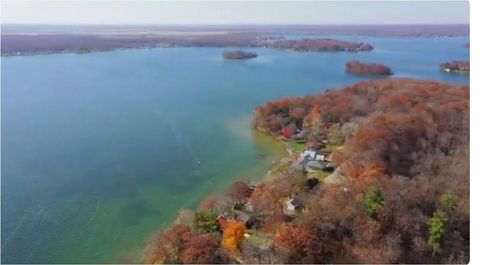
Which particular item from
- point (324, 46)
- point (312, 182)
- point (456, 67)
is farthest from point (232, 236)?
point (324, 46)

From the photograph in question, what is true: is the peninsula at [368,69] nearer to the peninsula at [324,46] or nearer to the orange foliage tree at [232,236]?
the peninsula at [324,46]

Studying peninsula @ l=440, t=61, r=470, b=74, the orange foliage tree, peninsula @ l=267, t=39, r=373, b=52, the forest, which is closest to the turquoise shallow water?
peninsula @ l=440, t=61, r=470, b=74

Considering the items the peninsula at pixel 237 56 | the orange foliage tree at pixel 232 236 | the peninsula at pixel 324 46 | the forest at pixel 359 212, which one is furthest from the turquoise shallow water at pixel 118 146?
the peninsula at pixel 324 46

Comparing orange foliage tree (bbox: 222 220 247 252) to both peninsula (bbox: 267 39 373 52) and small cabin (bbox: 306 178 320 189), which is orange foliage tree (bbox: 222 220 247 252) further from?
peninsula (bbox: 267 39 373 52)

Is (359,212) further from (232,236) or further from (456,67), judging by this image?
(456,67)

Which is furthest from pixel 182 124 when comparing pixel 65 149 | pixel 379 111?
pixel 379 111

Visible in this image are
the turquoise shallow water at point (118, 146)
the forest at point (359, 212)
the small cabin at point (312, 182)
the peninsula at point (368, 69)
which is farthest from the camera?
the peninsula at point (368, 69)
